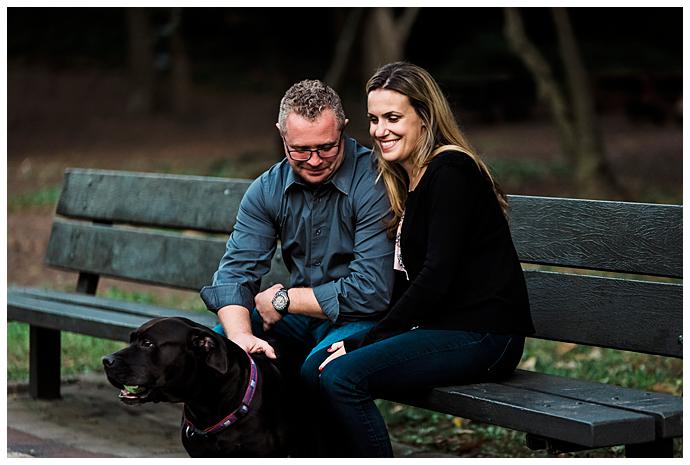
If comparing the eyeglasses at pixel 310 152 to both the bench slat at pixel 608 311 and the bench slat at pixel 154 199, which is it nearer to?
the bench slat at pixel 608 311

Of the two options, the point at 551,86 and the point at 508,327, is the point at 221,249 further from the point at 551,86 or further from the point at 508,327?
the point at 551,86

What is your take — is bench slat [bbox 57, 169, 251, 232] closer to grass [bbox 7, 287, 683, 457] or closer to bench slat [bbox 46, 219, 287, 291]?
bench slat [bbox 46, 219, 287, 291]

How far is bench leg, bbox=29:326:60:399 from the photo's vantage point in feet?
21.0

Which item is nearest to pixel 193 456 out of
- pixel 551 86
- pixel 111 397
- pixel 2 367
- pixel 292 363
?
pixel 292 363

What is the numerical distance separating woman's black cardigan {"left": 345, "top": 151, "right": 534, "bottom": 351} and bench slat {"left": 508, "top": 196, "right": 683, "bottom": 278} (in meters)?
0.55

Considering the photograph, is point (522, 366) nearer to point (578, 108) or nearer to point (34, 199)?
point (578, 108)

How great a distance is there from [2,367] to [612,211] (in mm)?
2309

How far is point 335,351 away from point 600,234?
3.59 feet

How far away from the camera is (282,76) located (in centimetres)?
3288

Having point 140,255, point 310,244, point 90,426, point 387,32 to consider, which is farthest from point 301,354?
point 387,32

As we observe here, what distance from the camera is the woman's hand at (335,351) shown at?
14.1ft

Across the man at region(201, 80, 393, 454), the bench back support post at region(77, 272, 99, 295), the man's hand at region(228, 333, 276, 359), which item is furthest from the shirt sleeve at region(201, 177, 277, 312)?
the bench back support post at region(77, 272, 99, 295)

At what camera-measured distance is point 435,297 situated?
167 inches

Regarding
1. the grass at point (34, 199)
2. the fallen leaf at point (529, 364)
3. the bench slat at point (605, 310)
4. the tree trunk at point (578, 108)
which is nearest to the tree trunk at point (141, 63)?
the grass at point (34, 199)
